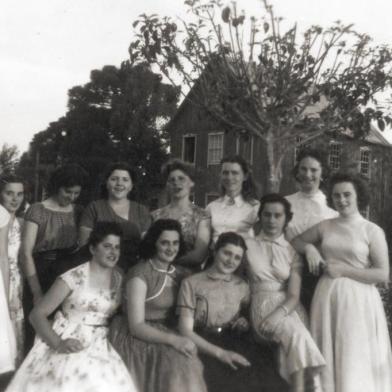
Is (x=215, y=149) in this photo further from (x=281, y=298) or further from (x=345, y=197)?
(x=281, y=298)

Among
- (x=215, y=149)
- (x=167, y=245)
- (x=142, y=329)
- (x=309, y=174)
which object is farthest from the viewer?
(x=215, y=149)

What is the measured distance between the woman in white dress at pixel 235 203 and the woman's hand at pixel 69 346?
→ 1.59 metres

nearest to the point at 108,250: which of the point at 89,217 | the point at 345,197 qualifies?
the point at 89,217

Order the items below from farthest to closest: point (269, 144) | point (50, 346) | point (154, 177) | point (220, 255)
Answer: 1. point (154, 177)
2. point (269, 144)
3. point (220, 255)
4. point (50, 346)

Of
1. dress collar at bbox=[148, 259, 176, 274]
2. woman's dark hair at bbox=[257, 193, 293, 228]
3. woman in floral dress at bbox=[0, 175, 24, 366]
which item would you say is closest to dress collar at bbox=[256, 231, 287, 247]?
woman's dark hair at bbox=[257, 193, 293, 228]

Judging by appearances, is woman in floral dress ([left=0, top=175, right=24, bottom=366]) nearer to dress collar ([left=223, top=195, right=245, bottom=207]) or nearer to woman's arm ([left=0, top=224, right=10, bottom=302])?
woman's arm ([left=0, top=224, right=10, bottom=302])

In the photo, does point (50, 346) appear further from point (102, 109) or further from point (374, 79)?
point (102, 109)

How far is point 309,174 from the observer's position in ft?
17.4

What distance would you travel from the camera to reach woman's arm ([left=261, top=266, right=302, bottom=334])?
441 cm

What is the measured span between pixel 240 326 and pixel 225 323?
0.11 metres

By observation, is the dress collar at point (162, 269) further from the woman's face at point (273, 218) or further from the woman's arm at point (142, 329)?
the woman's face at point (273, 218)

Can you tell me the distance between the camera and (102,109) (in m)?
35.3

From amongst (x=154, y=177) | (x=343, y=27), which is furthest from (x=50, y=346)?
(x=154, y=177)

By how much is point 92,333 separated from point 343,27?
26.4ft
